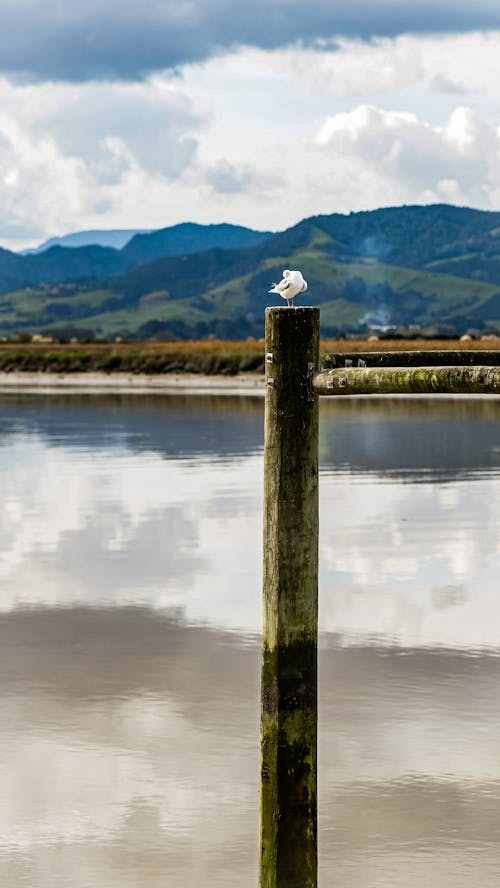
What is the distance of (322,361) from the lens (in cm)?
807

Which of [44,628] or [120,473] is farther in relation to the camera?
[120,473]

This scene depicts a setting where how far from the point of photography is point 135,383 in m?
81.8

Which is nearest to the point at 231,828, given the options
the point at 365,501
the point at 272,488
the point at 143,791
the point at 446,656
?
the point at 143,791

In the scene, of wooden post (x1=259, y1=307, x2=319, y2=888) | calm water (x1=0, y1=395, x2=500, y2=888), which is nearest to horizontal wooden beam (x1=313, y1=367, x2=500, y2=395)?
wooden post (x1=259, y1=307, x2=319, y2=888)

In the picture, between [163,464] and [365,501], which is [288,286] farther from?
[163,464]

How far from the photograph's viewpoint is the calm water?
9109mm

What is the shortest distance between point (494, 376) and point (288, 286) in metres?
1.44

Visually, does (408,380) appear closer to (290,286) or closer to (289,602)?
(290,286)

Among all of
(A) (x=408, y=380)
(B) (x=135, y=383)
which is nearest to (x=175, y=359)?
(B) (x=135, y=383)

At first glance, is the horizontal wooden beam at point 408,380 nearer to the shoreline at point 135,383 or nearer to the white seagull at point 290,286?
the white seagull at point 290,286

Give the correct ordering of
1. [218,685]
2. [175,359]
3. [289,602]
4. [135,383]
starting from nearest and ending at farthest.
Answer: [289,602] < [218,685] < [135,383] < [175,359]

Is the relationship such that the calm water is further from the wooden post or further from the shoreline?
the shoreline

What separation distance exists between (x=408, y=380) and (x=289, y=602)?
4.57ft

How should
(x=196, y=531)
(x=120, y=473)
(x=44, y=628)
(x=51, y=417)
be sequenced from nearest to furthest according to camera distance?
1. (x=44, y=628)
2. (x=196, y=531)
3. (x=120, y=473)
4. (x=51, y=417)
